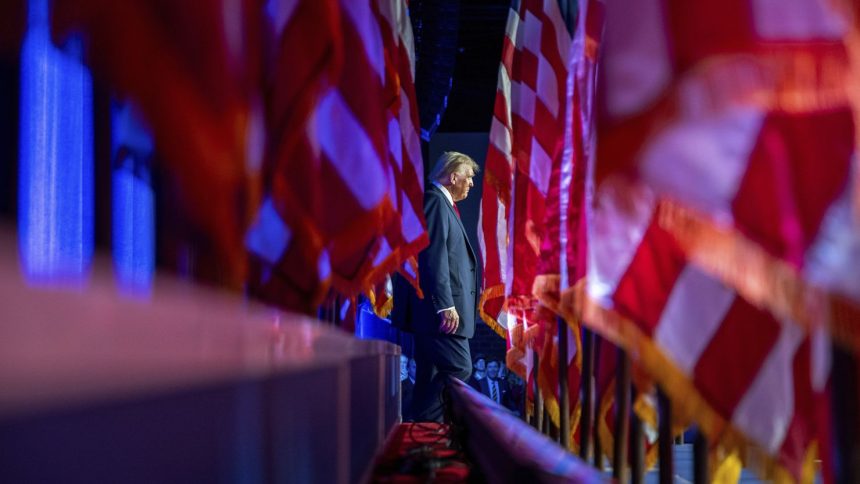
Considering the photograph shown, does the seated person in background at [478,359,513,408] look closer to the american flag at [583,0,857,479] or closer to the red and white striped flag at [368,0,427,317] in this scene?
the red and white striped flag at [368,0,427,317]

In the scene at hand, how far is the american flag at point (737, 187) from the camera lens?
2.66ft

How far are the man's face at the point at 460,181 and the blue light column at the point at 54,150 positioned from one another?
3.48 m

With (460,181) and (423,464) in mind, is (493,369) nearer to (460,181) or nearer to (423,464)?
(460,181)

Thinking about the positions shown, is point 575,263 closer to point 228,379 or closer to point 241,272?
point 241,272

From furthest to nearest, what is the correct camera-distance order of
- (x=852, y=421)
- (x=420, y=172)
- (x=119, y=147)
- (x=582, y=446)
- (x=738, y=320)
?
(x=420, y=172), (x=582, y=446), (x=738, y=320), (x=852, y=421), (x=119, y=147)

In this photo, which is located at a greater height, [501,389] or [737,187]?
[737,187]

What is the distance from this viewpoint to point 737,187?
89 centimetres

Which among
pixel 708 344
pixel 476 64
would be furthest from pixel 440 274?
pixel 476 64

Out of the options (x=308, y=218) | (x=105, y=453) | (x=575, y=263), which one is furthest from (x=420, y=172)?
(x=105, y=453)

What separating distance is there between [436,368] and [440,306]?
296 millimetres

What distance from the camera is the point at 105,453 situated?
0.35 meters

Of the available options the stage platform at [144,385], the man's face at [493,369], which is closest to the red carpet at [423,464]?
the stage platform at [144,385]

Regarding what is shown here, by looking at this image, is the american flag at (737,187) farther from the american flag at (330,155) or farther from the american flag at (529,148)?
the american flag at (529,148)

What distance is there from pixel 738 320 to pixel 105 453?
34.6 inches
